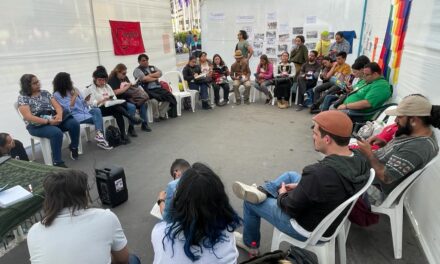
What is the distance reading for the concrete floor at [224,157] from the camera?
2.11m

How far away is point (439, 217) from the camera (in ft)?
6.08

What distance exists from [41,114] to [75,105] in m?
0.58

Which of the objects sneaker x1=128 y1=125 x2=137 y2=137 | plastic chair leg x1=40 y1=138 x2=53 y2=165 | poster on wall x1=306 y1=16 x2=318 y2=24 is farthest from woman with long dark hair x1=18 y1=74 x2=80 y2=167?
poster on wall x1=306 y1=16 x2=318 y2=24

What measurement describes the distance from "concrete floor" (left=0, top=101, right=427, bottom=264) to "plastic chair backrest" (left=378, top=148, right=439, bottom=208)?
1.21 feet

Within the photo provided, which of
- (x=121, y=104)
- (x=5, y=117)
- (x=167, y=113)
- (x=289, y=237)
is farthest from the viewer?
(x=167, y=113)

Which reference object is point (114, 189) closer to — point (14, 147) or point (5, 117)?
point (14, 147)

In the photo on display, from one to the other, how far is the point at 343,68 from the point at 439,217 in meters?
3.97

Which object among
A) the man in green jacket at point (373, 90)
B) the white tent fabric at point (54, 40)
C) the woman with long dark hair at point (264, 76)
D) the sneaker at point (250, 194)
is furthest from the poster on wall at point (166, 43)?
the sneaker at point (250, 194)

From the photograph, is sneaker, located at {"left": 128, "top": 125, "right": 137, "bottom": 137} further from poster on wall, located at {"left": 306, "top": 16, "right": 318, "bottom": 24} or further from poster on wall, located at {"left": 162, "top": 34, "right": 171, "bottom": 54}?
poster on wall, located at {"left": 306, "top": 16, "right": 318, "bottom": 24}

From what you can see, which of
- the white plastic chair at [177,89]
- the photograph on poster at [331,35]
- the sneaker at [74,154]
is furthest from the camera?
the photograph on poster at [331,35]

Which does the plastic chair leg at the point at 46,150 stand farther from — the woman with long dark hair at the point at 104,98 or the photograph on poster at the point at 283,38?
the photograph on poster at the point at 283,38

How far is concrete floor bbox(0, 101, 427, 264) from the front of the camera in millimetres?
2107

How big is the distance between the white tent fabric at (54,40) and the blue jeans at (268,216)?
11.5 ft

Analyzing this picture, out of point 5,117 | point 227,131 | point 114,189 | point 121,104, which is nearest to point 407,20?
point 227,131
